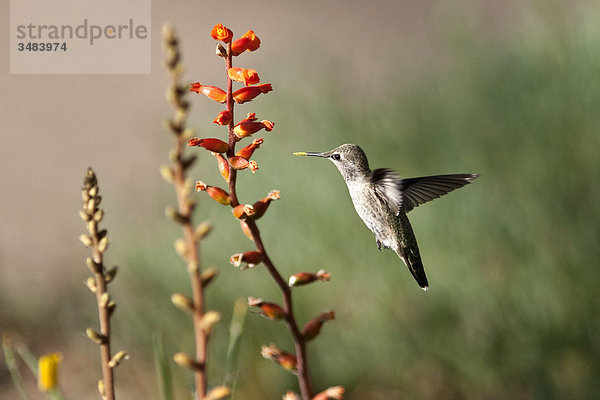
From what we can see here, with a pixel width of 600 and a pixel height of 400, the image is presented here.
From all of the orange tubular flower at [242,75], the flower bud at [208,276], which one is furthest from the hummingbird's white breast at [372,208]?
the flower bud at [208,276]

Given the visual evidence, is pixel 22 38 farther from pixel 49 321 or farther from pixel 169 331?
pixel 169 331

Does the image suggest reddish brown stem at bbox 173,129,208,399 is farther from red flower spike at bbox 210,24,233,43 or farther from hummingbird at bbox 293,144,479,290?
hummingbird at bbox 293,144,479,290

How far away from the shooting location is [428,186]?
1.73 m

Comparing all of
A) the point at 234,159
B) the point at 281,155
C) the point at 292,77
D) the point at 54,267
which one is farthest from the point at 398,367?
the point at 54,267

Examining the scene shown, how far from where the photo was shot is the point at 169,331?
15.4 feet

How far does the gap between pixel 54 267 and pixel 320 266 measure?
11.7 feet

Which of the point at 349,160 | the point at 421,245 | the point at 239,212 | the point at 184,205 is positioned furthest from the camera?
the point at 421,245

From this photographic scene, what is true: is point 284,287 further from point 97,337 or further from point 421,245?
point 421,245

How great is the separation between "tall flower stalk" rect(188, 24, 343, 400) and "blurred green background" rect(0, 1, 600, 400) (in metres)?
2.95

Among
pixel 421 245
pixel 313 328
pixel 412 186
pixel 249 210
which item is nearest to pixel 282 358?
pixel 313 328

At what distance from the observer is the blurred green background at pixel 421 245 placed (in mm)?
3963

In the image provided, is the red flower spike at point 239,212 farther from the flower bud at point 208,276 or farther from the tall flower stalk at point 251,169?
the flower bud at point 208,276

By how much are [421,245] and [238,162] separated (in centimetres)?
317

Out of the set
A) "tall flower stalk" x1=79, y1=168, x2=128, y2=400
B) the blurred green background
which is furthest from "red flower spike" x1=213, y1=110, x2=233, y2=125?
the blurred green background
